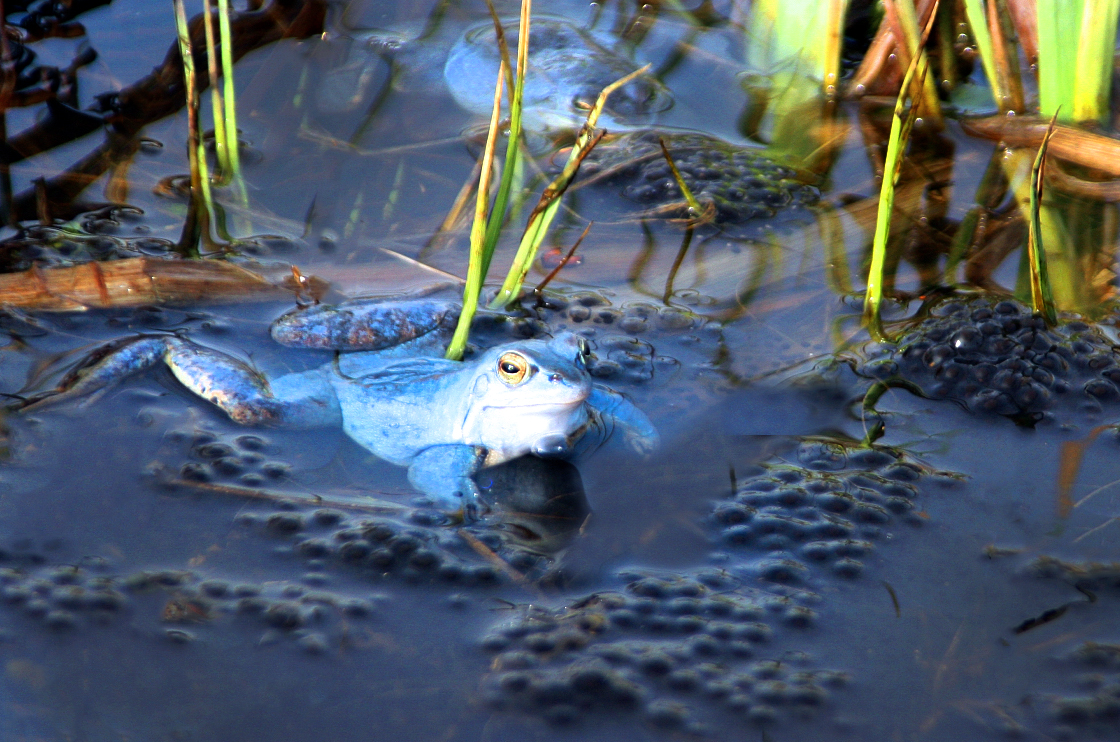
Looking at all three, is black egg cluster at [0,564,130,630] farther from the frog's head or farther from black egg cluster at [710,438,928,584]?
black egg cluster at [710,438,928,584]

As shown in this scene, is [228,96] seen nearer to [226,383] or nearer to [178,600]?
[226,383]

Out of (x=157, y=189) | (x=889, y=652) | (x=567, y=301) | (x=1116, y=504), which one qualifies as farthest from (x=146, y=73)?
(x=1116, y=504)

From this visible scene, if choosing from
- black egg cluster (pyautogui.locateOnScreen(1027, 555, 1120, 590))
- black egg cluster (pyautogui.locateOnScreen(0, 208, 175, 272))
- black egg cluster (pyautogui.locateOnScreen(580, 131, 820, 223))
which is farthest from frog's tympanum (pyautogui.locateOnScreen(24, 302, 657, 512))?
black egg cluster (pyautogui.locateOnScreen(580, 131, 820, 223))

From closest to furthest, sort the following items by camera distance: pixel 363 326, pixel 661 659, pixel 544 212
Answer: pixel 661 659, pixel 544 212, pixel 363 326

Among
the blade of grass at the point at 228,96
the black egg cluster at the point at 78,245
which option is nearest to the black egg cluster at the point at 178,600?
the black egg cluster at the point at 78,245

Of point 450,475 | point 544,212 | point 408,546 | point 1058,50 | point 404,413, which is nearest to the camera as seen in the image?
point 408,546

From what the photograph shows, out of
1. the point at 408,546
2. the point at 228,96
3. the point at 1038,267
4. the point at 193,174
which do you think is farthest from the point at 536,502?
the point at 228,96
